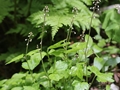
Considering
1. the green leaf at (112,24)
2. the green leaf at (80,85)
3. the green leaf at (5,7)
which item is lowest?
the green leaf at (80,85)

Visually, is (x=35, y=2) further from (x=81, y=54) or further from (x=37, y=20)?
(x=81, y=54)

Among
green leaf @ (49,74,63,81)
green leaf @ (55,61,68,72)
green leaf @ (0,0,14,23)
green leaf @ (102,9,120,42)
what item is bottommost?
green leaf @ (49,74,63,81)

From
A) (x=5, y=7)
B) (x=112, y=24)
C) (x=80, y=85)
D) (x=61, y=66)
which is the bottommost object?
(x=80, y=85)

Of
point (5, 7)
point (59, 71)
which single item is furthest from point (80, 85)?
point (5, 7)

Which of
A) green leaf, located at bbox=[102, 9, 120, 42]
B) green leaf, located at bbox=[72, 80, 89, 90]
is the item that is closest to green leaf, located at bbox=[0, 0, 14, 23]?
green leaf, located at bbox=[102, 9, 120, 42]

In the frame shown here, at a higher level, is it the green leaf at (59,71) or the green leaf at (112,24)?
the green leaf at (112,24)

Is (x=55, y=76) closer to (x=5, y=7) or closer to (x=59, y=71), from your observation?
(x=59, y=71)

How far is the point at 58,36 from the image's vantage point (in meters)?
2.50

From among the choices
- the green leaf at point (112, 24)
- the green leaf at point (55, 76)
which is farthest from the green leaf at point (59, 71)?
the green leaf at point (112, 24)

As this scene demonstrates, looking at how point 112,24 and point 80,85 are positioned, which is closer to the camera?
point 80,85

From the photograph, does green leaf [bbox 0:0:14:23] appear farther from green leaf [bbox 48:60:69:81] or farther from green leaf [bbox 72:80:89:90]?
green leaf [bbox 72:80:89:90]

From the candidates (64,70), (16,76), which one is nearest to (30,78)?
(16,76)

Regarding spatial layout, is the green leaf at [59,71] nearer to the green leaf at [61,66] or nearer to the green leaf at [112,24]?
the green leaf at [61,66]

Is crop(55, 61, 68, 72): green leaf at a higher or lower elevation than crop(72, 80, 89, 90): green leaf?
higher
